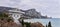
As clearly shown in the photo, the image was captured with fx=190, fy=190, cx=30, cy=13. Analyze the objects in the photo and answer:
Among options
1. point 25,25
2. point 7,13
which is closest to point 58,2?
point 25,25

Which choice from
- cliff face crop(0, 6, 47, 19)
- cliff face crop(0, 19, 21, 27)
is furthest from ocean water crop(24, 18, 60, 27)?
cliff face crop(0, 19, 21, 27)

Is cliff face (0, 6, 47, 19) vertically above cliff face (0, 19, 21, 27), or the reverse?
cliff face (0, 6, 47, 19)

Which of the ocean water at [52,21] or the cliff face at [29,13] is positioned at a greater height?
the cliff face at [29,13]

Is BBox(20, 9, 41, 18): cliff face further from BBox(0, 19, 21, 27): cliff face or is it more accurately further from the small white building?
BBox(0, 19, 21, 27): cliff face

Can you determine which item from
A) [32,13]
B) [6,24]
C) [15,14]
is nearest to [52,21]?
[32,13]

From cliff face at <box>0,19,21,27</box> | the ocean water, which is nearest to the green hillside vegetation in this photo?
cliff face at <box>0,19,21,27</box>

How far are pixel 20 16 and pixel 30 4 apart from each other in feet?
1.10

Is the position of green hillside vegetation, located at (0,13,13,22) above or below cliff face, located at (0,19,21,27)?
above

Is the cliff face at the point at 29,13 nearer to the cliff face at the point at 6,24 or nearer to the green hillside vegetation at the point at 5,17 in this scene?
the green hillside vegetation at the point at 5,17

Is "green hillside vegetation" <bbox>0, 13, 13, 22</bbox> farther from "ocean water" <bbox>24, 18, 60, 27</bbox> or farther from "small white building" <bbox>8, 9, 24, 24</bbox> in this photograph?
"ocean water" <bbox>24, 18, 60, 27</bbox>

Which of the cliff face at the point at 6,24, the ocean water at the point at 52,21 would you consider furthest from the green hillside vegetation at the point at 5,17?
the ocean water at the point at 52,21

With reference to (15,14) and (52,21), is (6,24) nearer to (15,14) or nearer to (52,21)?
(15,14)

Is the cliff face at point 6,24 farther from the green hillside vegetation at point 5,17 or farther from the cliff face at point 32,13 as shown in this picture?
the cliff face at point 32,13

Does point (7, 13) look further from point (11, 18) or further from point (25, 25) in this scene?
point (25, 25)
